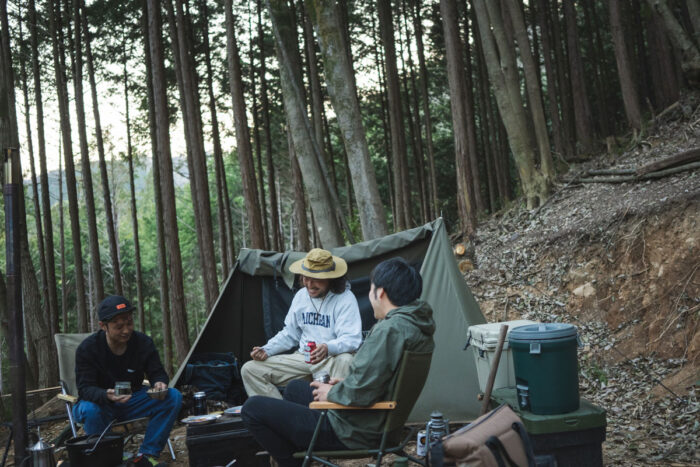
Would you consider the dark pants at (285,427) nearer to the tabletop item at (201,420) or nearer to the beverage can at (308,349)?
the tabletop item at (201,420)

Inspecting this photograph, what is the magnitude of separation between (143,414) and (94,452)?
104 cm

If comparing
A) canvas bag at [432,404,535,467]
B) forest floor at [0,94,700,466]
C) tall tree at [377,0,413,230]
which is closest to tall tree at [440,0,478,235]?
forest floor at [0,94,700,466]

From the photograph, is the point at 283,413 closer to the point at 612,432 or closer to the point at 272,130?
the point at 612,432

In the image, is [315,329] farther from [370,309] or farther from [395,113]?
[395,113]

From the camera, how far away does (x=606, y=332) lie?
21.7 feet

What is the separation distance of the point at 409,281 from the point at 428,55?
1859 centimetres

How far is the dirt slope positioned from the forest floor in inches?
0.5

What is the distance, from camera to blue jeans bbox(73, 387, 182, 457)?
15.2ft

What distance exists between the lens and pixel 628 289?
673cm

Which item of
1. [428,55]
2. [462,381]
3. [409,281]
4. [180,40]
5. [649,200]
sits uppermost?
[428,55]

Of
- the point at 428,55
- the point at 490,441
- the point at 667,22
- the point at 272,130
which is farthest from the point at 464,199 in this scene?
the point at 272,130

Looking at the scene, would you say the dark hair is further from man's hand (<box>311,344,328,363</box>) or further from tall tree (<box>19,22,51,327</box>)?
tall tree (<box>19,22,51,327</box>)

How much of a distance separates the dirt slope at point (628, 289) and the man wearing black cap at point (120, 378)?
10.4 feet

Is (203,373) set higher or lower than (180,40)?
lower
